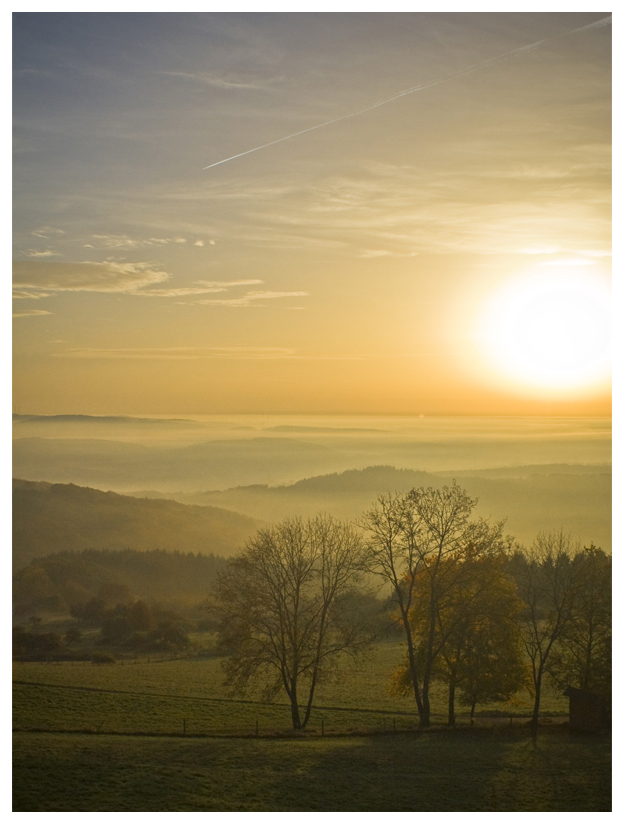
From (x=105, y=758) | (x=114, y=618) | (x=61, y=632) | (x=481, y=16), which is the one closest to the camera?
(x=105, y=758)

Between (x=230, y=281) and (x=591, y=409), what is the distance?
389 inches

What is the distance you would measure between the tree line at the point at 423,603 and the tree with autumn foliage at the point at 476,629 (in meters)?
0.03

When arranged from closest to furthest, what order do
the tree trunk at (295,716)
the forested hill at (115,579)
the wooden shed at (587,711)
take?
the wooden shed at (587,711)
the tree trunk at (295,716)
the forested hill at (115,579)

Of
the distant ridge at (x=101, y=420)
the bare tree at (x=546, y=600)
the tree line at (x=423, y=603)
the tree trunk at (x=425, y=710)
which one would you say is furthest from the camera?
the distant ridge at (x=101, y=420)

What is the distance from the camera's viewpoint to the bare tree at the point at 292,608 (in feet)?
50.8

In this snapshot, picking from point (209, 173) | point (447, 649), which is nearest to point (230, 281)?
point (209, 173)

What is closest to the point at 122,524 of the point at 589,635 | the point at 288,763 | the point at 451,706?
the point at 451,706

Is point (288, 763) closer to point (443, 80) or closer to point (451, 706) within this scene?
point (451, 706)

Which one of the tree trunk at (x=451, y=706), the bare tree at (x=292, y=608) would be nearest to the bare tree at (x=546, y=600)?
the tree trunk at (x=451, y=706)

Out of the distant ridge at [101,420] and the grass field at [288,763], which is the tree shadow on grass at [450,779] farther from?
the distant ridge at [101,420]

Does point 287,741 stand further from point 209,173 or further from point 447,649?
point 209,173

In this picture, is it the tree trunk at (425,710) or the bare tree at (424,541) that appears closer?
the tree trunk at (425,710)

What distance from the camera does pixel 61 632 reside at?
71.7ft

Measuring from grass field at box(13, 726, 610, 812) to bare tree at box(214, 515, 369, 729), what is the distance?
144 inches
